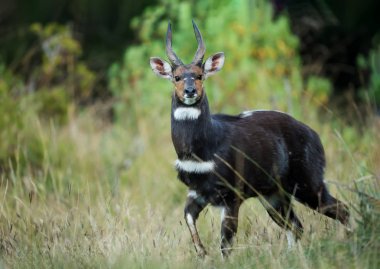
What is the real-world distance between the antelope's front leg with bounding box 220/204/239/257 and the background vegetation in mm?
120

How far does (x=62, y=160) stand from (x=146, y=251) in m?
4.68

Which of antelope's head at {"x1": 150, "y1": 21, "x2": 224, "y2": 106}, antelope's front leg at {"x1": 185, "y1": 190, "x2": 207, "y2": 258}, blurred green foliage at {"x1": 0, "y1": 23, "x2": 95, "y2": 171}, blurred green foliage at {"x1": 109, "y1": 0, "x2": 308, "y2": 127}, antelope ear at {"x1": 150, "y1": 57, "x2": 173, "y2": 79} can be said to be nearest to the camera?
antelope's front leg at {"x1": 185, "y1": 190, "x2": 207, "y2": 258}

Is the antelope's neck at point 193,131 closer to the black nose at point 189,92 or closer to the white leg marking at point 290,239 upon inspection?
the black nose at point 189,92

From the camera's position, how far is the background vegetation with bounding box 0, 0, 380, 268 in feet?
20.1

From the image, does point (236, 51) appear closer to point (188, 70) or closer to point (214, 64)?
point (214, 64)

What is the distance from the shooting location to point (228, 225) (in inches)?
271

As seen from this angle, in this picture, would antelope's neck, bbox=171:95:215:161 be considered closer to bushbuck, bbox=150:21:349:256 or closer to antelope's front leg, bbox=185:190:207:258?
bushbuck, bbox=150:21:349:256

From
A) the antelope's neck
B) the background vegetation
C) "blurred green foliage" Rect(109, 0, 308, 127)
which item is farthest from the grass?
"blurred green foliage" Rect(109, 0, 308, 127)

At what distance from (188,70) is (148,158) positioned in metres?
3.97

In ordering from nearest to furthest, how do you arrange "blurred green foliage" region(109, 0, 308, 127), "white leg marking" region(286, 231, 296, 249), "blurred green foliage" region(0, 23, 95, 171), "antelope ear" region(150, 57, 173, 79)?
"white leg marking" region(286, 231, 296, 249) → "antelope ear" region(150, 57, 173, 79) → "blurred green foliage" region(0, 23, 95, 171) → "blurred green foliage" region(109, 0, 308, 127)

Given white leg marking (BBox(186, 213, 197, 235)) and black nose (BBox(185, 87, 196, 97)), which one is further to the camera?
black nose (BBox(185, 87, 196, 97))

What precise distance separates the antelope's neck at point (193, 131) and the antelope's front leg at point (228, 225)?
424 mm

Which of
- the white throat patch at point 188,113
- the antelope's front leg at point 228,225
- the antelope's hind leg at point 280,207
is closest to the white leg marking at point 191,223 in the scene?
the antelope's front leg at point 228,225

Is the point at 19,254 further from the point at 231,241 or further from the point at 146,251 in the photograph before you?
the point at 231,241
